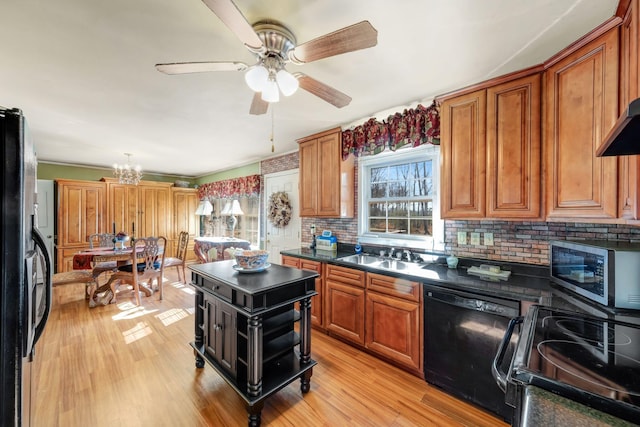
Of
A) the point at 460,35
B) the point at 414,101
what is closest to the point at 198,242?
the point at 414,101

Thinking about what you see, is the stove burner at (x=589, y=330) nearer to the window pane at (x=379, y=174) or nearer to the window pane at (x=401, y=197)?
the window pane at (x=401, y=197)

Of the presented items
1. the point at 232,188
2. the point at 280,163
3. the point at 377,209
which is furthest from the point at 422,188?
the point at 232,188

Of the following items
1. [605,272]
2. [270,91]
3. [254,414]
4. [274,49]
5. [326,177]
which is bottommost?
[254,414]

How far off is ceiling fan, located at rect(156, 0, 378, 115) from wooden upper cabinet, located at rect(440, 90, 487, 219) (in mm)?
1088

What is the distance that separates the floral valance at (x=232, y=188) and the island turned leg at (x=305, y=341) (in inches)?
136

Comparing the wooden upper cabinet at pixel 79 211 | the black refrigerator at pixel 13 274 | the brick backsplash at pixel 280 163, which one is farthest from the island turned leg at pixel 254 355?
the wooden upper cabinet at pixel 79 211

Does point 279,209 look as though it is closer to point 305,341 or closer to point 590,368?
point 305,341

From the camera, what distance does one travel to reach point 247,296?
5.25 feet

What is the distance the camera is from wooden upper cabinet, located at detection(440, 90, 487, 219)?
2.03 metres

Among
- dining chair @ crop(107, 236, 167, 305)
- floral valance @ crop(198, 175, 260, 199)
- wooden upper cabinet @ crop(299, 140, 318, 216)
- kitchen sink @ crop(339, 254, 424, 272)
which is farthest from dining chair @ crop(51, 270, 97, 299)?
kitchen sink @ crop(339, 254, 424, 272)

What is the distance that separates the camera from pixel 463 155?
6.98 ft

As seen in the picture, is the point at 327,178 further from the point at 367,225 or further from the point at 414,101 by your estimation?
the point at 414,101

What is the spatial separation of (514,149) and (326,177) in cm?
196

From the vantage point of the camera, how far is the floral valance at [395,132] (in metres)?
2.37
